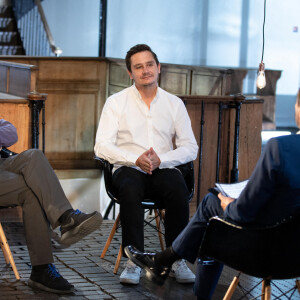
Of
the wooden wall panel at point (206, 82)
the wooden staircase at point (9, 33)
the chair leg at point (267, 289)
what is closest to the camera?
the chair leg at point (267, 289)

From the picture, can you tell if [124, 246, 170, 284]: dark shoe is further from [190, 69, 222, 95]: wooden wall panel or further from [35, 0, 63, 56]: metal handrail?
[35, 0, 63, 56]: metal handrail

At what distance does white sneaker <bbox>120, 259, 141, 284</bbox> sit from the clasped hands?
54cm

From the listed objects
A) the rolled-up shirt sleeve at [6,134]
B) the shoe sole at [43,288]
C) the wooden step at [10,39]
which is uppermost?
the wooden step at [10,39]

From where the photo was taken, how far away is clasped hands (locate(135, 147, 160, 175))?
3676 mm

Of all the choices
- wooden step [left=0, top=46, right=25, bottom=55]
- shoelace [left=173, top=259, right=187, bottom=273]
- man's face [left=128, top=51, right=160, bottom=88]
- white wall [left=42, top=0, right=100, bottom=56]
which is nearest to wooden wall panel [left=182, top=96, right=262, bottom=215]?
man's face [left=128, top=51, right=160, bottom=88]

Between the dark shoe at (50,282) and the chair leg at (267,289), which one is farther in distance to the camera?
the dark shoe at (50,282)

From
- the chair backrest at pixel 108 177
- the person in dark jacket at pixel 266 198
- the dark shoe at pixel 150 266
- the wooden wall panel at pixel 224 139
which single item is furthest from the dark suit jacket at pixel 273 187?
the wooden wall panel at pixel 224 139

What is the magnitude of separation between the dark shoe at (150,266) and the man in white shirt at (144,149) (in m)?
0.20

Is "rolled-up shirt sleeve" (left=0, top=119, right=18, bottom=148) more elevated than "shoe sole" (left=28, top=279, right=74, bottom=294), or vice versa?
"rolled-up shirt sleeve" (left=0, top=119, right=18, bottom=148)

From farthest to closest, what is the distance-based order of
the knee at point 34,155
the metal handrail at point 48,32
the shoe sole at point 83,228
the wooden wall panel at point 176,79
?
the metal handrail at point 48,32 < the wooden wall panel at point 176,79 < the knee at point 34,155 < the shoe sole at point 83,228

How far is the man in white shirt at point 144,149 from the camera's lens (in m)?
3.55

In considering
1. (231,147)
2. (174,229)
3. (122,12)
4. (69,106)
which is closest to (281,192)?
(174,229)

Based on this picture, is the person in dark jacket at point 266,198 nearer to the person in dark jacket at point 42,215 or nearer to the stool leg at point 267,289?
the stool leg at point 267,289

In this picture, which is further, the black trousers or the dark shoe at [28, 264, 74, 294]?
the black trousers
